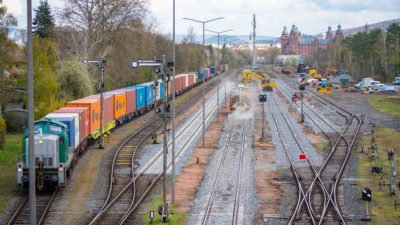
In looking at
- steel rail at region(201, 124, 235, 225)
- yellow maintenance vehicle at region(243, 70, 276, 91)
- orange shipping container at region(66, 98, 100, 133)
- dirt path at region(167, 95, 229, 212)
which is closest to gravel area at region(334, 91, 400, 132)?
yellow maintenance vehicle at region(243, 70, 276, 91)

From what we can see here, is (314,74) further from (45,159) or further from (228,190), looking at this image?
(45,159)

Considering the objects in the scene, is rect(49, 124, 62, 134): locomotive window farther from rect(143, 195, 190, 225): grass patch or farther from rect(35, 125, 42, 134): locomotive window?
rect(143, 195, 190, 225): grass patch

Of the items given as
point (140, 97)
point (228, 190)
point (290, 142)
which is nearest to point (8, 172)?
point (228, 190)

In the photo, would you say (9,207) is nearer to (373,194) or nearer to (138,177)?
(138,177)

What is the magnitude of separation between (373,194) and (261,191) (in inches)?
215

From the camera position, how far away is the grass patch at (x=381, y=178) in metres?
20.3

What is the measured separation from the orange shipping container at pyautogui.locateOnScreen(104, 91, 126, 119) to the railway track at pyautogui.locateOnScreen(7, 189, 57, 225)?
63.7 feet

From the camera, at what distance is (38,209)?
67.4 feet

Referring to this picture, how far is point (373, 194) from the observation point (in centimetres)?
2367

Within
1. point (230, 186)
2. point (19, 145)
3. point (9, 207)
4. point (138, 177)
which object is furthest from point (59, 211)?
point (19, 145)

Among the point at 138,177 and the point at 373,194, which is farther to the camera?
the point at 138,177

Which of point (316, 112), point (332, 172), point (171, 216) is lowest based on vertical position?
point (171, 216)

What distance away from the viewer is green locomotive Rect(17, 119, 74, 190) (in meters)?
22.0

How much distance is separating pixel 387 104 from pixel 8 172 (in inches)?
2146
